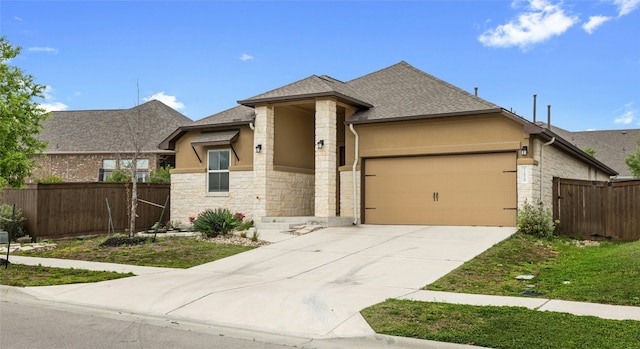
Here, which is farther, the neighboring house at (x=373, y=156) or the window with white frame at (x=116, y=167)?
the window with white frame at (x=116, y=167)

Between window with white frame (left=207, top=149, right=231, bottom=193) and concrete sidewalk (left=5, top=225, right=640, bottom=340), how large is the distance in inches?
240

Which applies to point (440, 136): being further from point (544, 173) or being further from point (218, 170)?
point (218, 170)

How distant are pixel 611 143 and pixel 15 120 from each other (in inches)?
1732

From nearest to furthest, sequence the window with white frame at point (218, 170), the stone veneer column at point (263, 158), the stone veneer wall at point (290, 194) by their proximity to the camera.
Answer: the stone veneer column at point (263, 158) < the stone veneer wall at point (290, 194) < the window with white frame at point (218, 170)

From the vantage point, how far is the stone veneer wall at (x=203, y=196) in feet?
69.4

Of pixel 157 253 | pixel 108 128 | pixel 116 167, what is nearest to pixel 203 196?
pixel 157 253

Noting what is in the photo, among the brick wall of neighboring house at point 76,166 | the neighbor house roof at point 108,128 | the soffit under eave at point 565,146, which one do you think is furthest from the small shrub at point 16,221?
the soffit under eave at point 565,146

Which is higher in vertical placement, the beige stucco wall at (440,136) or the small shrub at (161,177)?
the beige stucco wall at (440,136)

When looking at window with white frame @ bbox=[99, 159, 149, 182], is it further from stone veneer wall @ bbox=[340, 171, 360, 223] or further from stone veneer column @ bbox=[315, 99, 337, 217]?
stone veneer column @ bbox=[315, 99, 337, 217]

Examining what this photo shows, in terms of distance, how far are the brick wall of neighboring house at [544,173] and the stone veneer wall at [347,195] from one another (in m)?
5.46

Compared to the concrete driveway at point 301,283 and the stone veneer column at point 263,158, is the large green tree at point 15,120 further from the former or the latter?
the stone veneer column at point 263,158

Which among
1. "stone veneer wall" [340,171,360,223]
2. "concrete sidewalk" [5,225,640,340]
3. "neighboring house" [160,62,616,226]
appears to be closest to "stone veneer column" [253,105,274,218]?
"neighboring house" [160,62,616,226]

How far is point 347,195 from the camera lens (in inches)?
793

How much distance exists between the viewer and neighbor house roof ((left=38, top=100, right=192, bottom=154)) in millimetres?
35250
